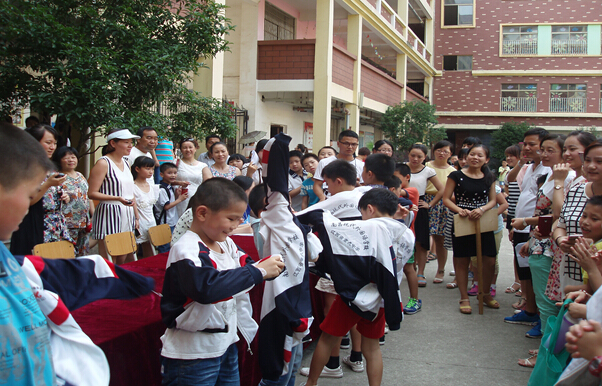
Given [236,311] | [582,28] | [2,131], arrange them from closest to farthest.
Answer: [2,131] < [236,311] < [582,28]

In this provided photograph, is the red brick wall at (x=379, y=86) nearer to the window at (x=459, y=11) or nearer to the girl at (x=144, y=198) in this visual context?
the window at (x=459, y=11)

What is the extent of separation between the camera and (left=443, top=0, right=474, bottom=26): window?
2766 centimetres

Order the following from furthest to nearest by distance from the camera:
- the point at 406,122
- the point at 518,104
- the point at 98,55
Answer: the point at 518,104
the point at 406,122
the point at 98,55

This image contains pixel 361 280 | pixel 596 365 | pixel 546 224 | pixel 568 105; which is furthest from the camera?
pixel 568 105

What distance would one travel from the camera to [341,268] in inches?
114

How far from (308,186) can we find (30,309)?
4.88 meters

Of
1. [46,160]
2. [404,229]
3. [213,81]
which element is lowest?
[404,229]

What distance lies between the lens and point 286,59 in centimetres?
1262

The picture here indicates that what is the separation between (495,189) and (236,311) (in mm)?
3925

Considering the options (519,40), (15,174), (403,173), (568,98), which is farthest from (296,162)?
(568,98)

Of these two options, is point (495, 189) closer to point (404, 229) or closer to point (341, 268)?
point (404, 229)

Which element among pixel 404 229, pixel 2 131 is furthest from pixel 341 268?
pixel 2 131

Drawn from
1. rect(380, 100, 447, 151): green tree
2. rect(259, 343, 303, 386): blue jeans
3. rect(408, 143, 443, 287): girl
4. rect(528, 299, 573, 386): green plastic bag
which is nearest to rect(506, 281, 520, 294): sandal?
rect(408, 143, 443, 287): girl

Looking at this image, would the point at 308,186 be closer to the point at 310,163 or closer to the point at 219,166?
the point at 310,163
